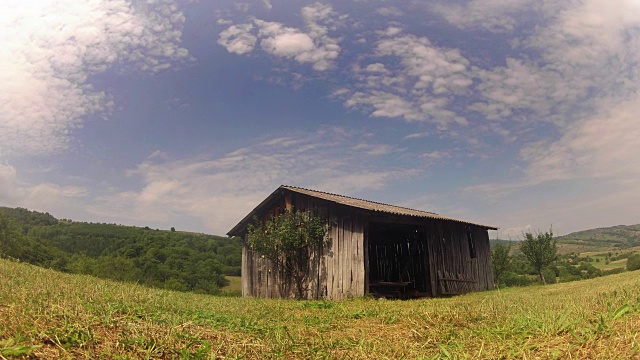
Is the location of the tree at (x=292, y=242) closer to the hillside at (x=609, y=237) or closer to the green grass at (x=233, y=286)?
the green grass at (x=233, y=286)

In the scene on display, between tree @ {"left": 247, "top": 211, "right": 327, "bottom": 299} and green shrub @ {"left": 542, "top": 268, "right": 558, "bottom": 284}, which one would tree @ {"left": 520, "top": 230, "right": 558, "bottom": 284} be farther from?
tree @ {"left": 247, "top": 211, "right": 327, "bottom": 299}

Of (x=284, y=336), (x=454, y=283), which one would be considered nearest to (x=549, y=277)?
(x=454, y=283)

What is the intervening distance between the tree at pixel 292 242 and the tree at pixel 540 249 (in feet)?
82.8

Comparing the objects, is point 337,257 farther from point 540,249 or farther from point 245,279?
point 540,249

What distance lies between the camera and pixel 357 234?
55.1 feet

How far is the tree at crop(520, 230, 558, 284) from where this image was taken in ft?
110

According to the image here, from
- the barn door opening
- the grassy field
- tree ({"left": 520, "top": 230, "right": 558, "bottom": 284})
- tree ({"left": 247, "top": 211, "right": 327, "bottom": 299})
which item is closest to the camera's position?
the grassy field

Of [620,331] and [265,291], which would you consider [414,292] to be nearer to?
[265,291]

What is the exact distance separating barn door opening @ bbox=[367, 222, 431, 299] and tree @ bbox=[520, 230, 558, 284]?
1776 cm

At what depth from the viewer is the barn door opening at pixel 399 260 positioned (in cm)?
2038

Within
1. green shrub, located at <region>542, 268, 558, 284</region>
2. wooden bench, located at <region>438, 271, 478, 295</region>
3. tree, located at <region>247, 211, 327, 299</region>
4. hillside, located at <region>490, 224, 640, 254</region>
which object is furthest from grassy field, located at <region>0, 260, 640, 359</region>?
hillside, located at <region>490, 224, 640, 254</region>

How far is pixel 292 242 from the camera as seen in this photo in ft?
58.5

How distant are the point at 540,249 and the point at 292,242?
26.5 m

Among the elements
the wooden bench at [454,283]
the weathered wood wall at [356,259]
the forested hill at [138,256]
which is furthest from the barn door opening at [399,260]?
the forested hill at [138,256]
